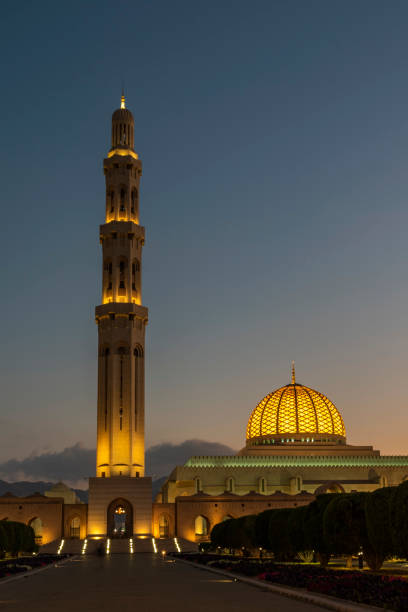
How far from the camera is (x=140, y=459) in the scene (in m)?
50.3

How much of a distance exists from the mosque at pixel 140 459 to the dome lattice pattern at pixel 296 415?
78mm

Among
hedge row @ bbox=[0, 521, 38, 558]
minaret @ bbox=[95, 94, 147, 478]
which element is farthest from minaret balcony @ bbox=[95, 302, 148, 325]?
hedge row @ bbox=[0, 521, 38, 558]

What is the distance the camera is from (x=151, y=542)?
145ft

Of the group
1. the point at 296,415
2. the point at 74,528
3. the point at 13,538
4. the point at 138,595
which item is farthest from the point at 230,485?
the point at 138,595

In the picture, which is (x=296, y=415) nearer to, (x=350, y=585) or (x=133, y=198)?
(x=133, y=198)

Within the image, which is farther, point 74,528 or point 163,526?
point 74,528

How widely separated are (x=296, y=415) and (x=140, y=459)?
1504cm

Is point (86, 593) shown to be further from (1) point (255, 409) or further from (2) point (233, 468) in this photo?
(1) point (255, 409)

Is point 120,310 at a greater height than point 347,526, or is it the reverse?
point 120,310

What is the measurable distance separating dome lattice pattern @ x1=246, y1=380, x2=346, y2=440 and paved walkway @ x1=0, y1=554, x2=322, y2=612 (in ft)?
130

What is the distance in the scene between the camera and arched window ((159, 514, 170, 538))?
4903 cm

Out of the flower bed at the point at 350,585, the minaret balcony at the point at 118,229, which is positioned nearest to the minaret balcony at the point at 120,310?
the minaret balcony at the point at 118,229

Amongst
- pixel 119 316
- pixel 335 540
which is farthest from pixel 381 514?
pixel 119 316

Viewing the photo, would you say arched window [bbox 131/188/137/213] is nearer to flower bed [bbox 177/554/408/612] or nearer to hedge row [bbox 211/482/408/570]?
hedge row [bbox 211/482/408/570]
